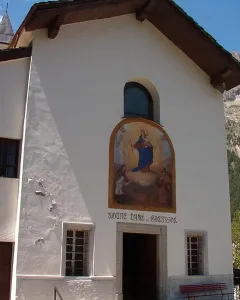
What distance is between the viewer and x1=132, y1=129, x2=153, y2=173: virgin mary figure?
12.2m

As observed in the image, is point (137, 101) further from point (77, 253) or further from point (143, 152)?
point (77, 253)

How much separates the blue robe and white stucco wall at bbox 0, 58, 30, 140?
3137 millimetres

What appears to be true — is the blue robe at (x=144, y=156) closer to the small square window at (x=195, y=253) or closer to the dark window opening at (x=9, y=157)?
the small square window at (x=195, y=253)

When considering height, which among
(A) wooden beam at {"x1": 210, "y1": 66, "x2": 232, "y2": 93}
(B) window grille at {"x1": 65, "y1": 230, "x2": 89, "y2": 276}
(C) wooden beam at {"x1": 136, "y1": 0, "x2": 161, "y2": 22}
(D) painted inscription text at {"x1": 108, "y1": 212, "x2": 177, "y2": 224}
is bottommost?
(B) window grille at {"x1": 65, "y1": 230, "x2": 89, "y2": 276}

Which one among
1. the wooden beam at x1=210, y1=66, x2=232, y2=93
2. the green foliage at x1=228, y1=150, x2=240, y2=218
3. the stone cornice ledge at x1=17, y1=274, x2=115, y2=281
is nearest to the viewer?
the stone cornice ledge at x1=17, y1=274, x2=115, y2=281

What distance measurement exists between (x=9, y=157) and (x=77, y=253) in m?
2.76

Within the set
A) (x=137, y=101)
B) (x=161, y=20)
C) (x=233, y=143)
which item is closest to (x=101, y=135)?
(x=137, y=101)

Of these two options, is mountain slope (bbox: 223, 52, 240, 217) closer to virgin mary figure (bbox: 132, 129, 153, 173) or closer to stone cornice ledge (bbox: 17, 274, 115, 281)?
virgin mary figure (bbox: 132, 129, 153, 173)

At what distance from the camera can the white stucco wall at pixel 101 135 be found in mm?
10750

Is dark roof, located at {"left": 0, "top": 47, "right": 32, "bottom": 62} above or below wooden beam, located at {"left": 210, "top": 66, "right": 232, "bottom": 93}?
below

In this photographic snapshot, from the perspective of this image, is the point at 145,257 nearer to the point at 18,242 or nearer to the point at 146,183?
the point at 146,183

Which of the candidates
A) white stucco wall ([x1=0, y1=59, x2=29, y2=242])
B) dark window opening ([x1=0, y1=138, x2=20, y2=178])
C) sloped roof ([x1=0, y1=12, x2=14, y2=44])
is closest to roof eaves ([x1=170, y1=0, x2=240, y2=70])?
white stucco wall ([x1=0, y1=59, x2=29, y2=242])

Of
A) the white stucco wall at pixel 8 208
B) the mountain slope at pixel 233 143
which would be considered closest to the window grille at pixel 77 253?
the white stucco wall at pixel 8 208

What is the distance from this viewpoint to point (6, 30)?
2128cm
